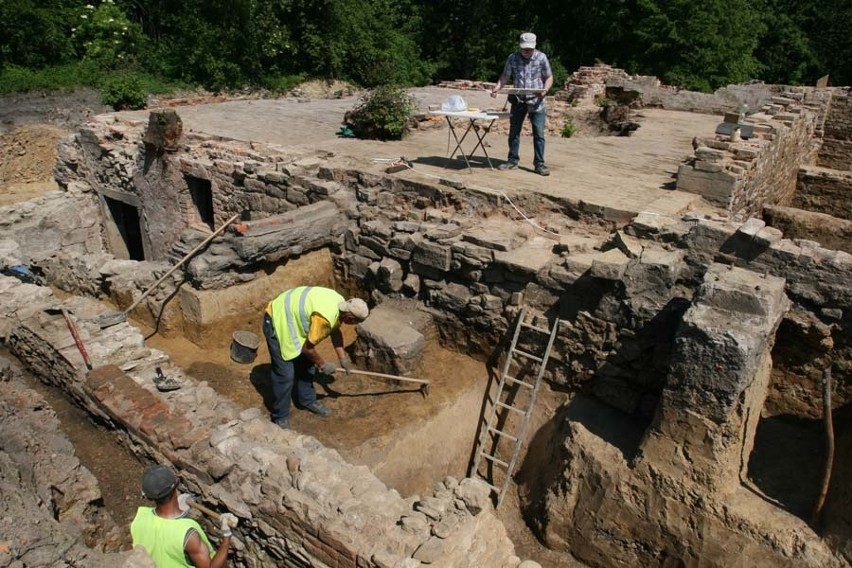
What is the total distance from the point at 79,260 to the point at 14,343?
204 centimetres

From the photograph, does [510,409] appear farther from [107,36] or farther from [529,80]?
[107,36]

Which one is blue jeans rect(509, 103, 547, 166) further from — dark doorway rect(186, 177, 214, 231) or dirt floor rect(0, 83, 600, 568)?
dark doorway rect(186, 177, 214, 231)

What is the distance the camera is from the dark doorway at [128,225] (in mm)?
12336

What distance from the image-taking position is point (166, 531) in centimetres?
368

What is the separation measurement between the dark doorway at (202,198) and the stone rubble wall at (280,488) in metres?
5.45

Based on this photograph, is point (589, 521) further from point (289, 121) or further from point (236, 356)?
point (289, 121)

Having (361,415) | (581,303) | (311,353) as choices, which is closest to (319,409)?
(361,415)

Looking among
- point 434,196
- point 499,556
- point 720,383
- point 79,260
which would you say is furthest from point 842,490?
point 79,260

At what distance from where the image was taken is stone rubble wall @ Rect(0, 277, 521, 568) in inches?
165

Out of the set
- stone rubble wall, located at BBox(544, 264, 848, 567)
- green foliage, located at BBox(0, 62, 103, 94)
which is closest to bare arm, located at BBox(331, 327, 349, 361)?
stone rubble wall, located at BBox(544, 264, 848, 567)

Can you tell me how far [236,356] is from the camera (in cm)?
691

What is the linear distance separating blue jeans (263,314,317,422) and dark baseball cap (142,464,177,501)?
2072 mm

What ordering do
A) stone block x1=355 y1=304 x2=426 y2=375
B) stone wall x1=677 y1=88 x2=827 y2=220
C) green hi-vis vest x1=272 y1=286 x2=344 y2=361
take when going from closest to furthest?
green hi-vis vest x1=272 y1=286 x2=344 y2=361 → stone block x1=355 y1=304 x2=426 y2=375 → stone wall x1=677 y1=88 x2=827 y2=220

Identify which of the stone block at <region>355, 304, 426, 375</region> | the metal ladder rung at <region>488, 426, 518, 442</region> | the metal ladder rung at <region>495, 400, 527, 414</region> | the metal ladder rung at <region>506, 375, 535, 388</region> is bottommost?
the metal ladder rung at <region>488, 426, 518, 442</region>
